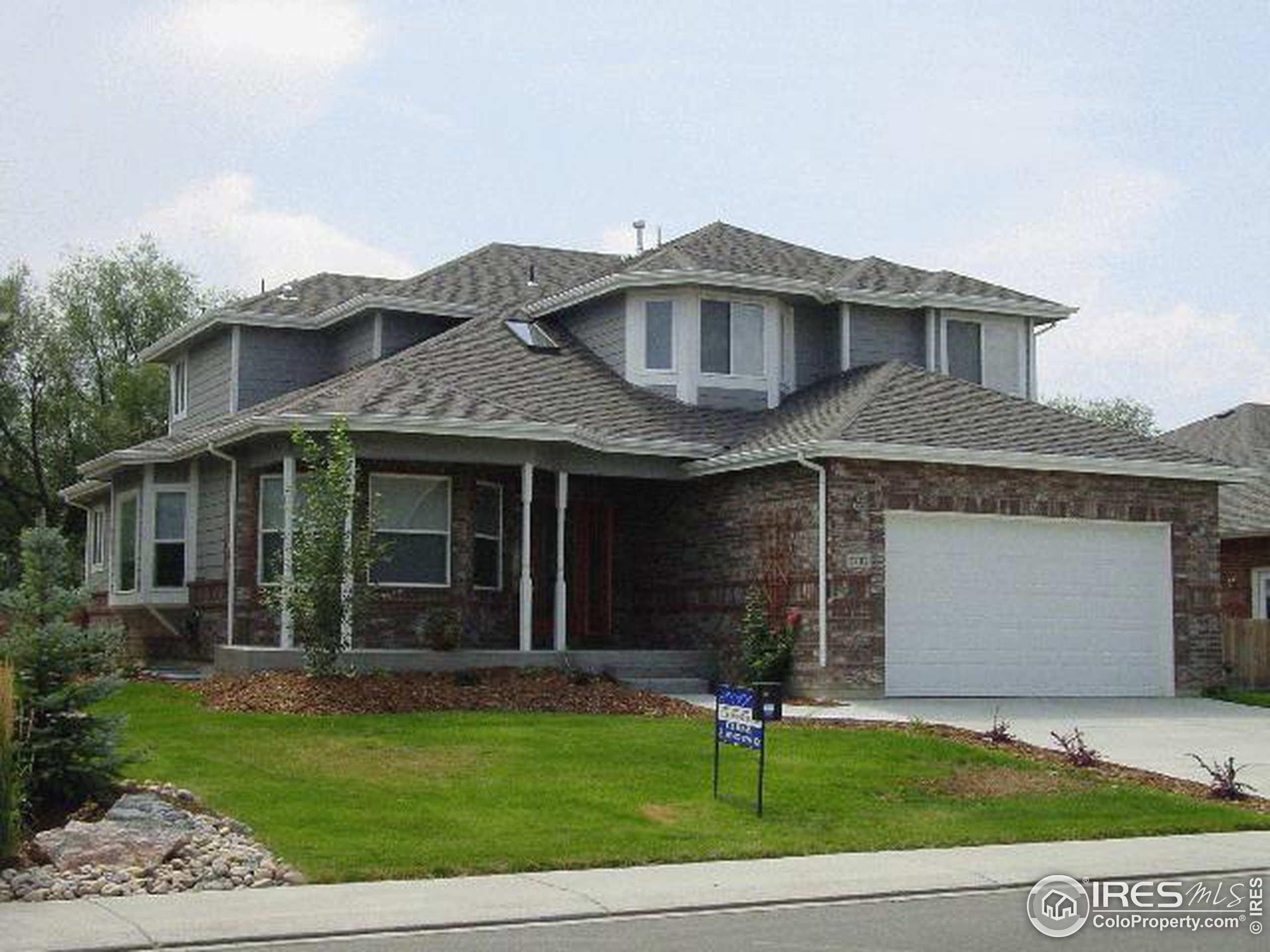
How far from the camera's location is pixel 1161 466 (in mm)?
24125

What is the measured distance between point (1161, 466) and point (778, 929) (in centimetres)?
1574

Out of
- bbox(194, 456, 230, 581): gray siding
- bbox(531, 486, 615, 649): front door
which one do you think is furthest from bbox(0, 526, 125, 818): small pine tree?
bbox(194, 456, 230, 581): gray siding

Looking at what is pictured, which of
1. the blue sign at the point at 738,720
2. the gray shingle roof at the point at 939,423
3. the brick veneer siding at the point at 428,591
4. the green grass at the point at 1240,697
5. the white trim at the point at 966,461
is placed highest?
the gray shingle roof at the point at 939,423

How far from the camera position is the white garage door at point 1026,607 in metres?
22.6

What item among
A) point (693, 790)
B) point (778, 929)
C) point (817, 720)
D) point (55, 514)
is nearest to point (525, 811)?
point (693, 790)

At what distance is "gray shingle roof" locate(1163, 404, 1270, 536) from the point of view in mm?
31656

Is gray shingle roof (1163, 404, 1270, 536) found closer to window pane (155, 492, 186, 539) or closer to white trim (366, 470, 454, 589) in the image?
white trim (366, 470, 454, 589)

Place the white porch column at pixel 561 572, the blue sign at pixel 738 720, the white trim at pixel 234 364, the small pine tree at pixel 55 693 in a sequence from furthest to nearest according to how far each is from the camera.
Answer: the white trim at pixel 234 364 → the white porch column at pixel 561 572 → the blue sign at pixel 738 720 → the small pine tree at pixel 55 693

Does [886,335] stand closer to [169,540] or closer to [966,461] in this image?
[966,461]

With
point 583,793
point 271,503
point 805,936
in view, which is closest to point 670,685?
point 271,503

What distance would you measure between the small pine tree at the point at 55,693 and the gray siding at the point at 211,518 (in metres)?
12.8

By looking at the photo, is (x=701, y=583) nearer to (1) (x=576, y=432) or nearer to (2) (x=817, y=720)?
(1) (x=576, y=432)

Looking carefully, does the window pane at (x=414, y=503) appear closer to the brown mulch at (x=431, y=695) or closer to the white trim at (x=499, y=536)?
the white trim at (x=499, y=536)

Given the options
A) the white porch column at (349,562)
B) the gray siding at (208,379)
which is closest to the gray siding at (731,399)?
the white porch column at (349,562)
